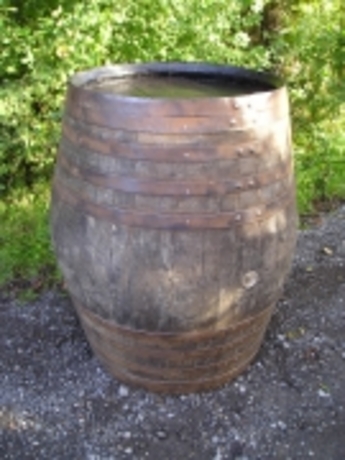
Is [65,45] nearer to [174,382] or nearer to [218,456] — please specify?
[174,382]

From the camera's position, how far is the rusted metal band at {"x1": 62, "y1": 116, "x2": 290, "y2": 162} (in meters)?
2.02

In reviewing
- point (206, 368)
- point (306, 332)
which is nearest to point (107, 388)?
point (206, 368)

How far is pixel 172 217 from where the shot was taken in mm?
2086

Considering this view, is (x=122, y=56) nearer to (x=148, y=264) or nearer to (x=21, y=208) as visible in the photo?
(x=21, y=208)

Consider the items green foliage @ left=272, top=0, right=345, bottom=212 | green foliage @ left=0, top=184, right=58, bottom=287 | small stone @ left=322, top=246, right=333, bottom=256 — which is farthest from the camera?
green foliage @ left=272, top=0, right=345, bottom=212

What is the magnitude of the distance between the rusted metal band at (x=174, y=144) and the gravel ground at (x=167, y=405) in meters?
1.29

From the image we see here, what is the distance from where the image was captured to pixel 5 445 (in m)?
2.54

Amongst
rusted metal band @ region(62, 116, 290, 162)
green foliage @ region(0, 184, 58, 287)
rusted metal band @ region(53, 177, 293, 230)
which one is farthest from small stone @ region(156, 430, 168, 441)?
green foliage @ region(0, 184, 58, 287)

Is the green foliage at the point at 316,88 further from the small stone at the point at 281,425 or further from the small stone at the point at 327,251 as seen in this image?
the small stone at the point at 281,425

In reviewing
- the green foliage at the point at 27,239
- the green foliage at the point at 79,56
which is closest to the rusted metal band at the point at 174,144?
the green foliage at the point at 79,56

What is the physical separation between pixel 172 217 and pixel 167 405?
1.10 meters

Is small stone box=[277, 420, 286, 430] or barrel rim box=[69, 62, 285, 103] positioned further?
small stone box=[277, 420, 286, 430]

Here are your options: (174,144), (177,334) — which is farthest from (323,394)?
(174,144)

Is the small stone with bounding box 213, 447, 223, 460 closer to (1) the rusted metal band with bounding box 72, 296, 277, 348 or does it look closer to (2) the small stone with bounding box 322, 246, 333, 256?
(1) the rusted metal band with bounding box 72, 296, 277, 348
